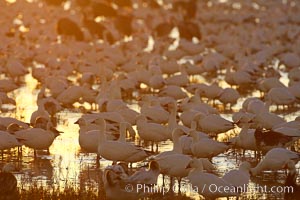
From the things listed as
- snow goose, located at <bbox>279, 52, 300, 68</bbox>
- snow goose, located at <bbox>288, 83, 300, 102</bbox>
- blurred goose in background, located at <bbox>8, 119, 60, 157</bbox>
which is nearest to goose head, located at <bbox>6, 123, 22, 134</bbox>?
blurred goose in background, located at <bbox>8, 119, 60, 157</bbox>

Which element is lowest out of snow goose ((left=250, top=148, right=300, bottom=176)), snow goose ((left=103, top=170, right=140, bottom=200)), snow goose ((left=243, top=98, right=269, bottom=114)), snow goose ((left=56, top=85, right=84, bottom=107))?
snow goose ((left=103, top=170, right=140, bottom=200))

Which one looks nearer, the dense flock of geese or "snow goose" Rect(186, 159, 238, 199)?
"snow goose" Rect(186, 159, 238, 199)

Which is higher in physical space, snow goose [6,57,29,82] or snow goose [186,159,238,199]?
snow goose [6,57,29,82]

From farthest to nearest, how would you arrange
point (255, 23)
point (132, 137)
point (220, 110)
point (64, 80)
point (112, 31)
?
point (255, 23) < point (112, 31) < point (64, 80) < point (220, 110) < point (132, 137)

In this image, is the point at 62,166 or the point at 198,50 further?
the point at 198,50

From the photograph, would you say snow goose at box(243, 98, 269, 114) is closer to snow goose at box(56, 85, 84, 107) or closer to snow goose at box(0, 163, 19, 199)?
snow goose at box(56, 85, 84, 107)

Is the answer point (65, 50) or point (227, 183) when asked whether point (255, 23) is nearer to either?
point (65, 50)

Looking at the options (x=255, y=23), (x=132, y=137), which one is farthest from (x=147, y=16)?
(x=132, y=137)

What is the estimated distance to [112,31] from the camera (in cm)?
3281

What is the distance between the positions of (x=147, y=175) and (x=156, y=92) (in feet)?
32.3

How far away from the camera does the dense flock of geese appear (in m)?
11.4

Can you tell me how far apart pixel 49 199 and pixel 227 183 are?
199 centimetres

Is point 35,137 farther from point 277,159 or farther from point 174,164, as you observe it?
point 277,159

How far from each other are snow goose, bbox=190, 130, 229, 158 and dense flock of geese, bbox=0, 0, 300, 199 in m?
0.01
